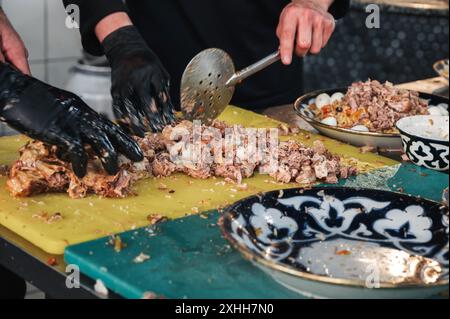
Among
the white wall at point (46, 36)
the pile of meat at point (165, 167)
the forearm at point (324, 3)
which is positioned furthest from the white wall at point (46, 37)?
the pile of meat at point (165, 167)

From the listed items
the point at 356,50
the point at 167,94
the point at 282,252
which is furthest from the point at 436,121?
the point at 356,50

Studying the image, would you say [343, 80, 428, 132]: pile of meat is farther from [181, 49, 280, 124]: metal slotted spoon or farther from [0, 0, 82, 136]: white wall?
[0, 0, 82, 136]: white wall

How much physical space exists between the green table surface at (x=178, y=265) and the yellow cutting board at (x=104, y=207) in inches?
2.3

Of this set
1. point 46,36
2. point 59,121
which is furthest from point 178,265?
point 46,36

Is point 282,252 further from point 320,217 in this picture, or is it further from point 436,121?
point 436,121

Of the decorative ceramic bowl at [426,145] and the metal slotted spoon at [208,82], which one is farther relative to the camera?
the metal slotted spoon at [208,82]

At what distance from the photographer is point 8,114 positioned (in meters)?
1.78

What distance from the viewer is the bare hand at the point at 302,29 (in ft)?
7.45

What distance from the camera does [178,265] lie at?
1459 millimetres

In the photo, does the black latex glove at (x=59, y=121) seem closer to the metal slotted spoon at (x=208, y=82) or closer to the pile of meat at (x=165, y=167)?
the pile of meat at (x=165, y=167)

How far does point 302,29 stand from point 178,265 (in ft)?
3.42

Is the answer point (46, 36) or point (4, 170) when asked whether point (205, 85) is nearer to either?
point (4, 170)

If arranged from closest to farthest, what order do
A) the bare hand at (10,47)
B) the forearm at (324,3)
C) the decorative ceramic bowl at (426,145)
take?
the decorative ceramic bowl at (426,145), the bare hand at (10,47), the forearm at (324,3)

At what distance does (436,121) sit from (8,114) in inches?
44.1
